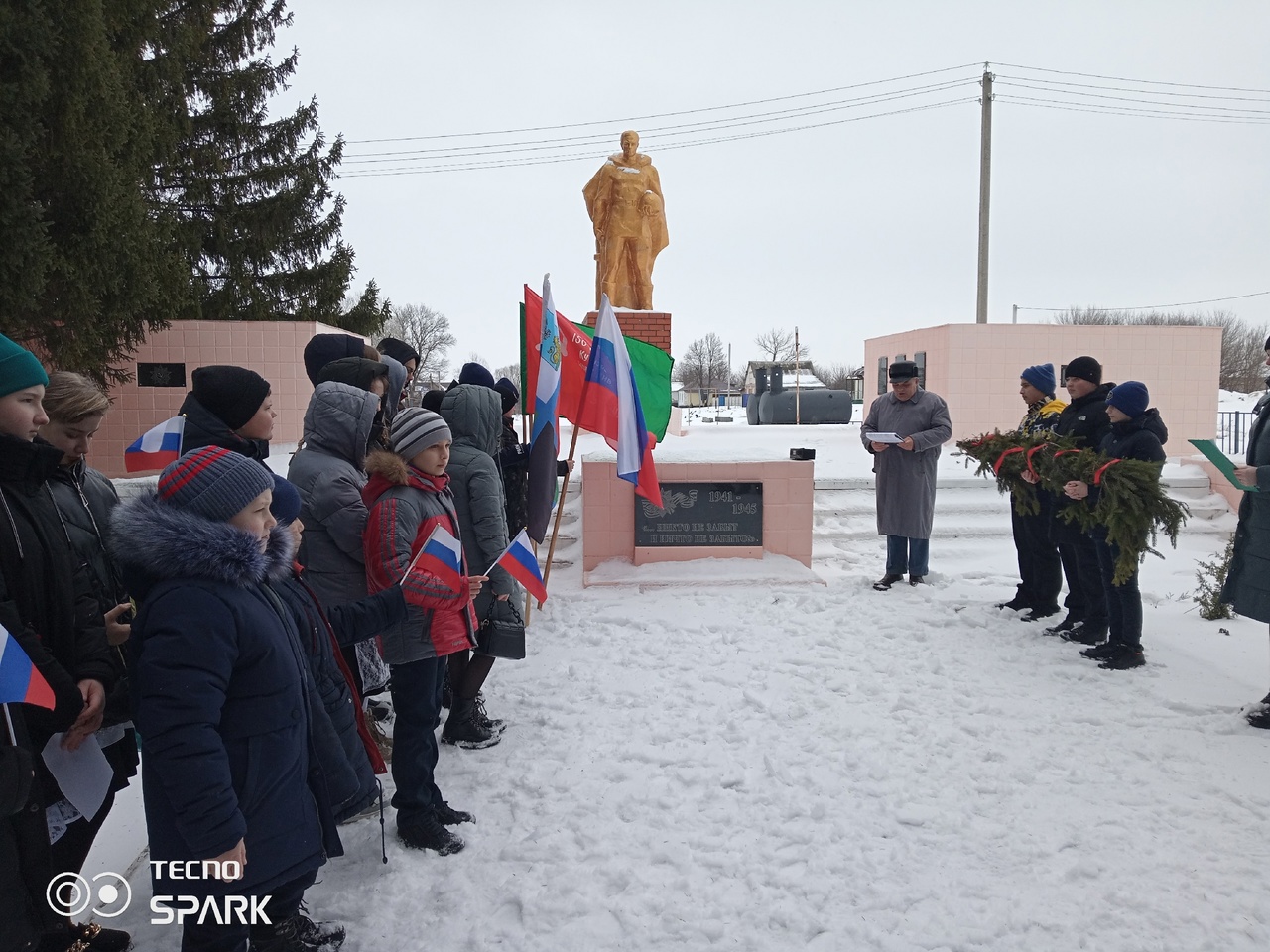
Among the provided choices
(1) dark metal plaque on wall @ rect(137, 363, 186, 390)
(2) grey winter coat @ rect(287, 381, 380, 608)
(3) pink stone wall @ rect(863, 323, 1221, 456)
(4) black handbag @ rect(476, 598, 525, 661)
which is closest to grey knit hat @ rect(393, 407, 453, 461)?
(2) grey winter coat @ rect(287, 381, 380, 608)

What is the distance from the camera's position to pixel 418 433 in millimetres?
2846

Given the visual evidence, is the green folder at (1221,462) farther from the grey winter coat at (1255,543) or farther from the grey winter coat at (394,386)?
the grey winter coat at (394,386)

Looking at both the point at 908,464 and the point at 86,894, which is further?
the point at 908,464

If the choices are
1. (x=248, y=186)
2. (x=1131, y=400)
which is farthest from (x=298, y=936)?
(x=248, y=186)

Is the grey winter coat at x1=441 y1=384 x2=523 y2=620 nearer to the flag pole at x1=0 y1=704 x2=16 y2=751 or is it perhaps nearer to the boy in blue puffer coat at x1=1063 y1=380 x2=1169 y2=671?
the flag pole at x1=0 y1=704 x2=16 y2=751

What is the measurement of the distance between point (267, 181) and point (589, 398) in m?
12.3

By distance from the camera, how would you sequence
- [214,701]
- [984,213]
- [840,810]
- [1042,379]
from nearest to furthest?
[214,701], [840,810], [1042,379], [984,213]

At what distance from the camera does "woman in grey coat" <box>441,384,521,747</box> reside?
143 inches

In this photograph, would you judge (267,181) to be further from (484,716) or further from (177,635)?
(177,635)

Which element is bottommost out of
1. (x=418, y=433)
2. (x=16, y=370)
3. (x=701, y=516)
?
(x=701, y=516)

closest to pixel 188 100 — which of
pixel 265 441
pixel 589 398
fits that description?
pixel 589 398

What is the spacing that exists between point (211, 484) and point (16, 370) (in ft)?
2.17

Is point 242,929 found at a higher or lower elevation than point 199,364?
lower

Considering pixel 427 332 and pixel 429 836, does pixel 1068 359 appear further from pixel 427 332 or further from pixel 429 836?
pixel 427 332
